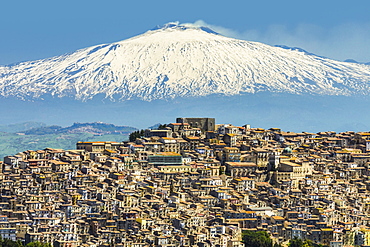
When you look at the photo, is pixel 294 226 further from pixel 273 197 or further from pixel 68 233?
pixel 68 233

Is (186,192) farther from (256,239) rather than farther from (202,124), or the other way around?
(202,124)

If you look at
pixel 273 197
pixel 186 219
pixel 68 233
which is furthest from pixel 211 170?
pixel 68 233

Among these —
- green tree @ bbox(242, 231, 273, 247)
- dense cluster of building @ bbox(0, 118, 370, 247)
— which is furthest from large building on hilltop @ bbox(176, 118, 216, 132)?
green tree @ bbox(242, 231, 273, 247)

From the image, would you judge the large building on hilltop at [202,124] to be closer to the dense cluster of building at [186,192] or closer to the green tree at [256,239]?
the dense cluster of building at [186,192]

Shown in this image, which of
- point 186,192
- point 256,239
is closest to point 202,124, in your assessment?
point 186,192

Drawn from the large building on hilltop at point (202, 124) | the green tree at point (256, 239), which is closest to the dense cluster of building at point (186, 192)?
the green tree at point (256, 239)

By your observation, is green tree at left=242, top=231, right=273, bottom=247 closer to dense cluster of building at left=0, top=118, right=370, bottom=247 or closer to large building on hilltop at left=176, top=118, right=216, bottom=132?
dense cluster of building at left=0, top=118, right=370, bottom=247

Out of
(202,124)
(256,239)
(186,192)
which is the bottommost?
(256,239)
